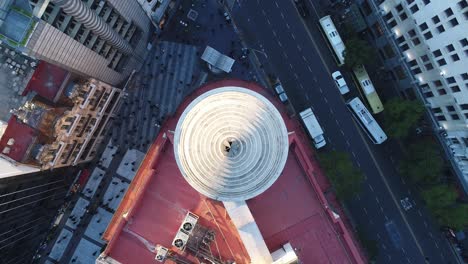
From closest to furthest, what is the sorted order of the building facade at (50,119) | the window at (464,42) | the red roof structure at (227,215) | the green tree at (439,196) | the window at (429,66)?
1. the building facade at (50,119)
2. the red roof structure at (227,215)
3. the window at (464,42)
4. the window at (429,66)
5. the green tree at (439,196)

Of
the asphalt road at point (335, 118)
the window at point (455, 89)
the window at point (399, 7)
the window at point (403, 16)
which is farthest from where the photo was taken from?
the asphalt road at point (335, 118)

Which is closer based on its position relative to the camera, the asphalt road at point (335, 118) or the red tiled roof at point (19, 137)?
the red tiled roof at point (19, 137)

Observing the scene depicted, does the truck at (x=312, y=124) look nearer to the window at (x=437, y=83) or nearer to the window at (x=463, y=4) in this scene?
the window at (x=437, y=83)

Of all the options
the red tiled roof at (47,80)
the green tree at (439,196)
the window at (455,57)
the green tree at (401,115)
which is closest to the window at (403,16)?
the window at (455,57)

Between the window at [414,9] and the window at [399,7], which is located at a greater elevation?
the window at [399,7]

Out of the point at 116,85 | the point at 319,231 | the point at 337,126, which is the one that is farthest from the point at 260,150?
the point at 116,85

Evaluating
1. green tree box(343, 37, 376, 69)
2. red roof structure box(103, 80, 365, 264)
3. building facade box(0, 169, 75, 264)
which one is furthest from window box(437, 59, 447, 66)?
building facade box(0, 169, 75, 264)

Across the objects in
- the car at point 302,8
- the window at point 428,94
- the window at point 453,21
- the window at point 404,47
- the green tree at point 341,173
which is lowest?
the green tree at point 341,173
